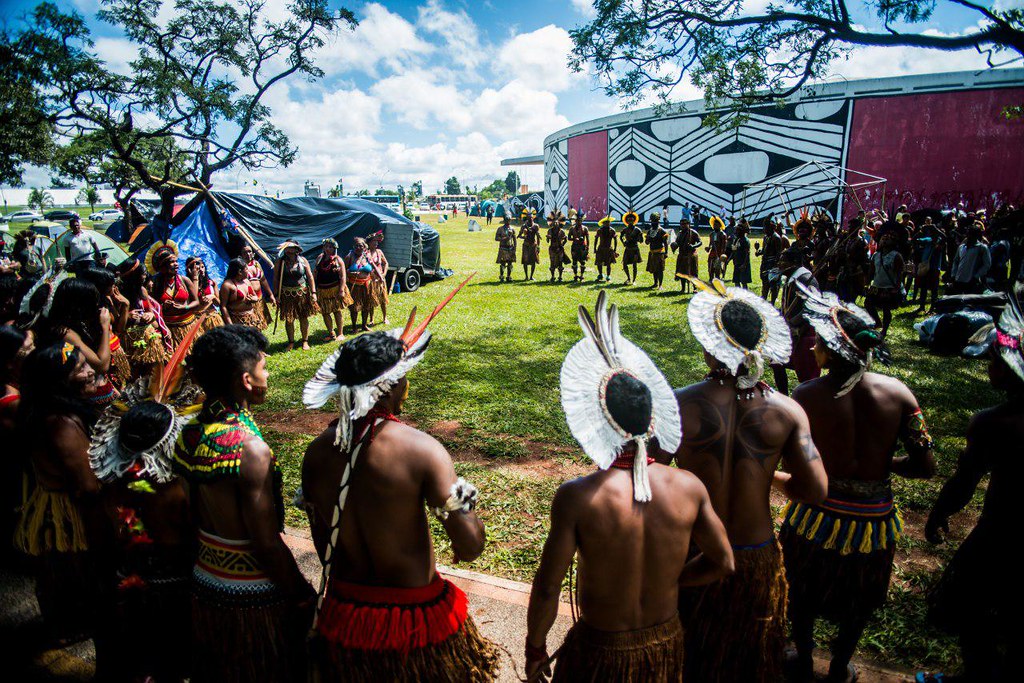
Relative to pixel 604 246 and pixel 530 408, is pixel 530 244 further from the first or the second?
pixel 530 408

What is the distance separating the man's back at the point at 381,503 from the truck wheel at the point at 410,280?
13.7 metres

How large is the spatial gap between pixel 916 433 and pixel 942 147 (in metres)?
30.6

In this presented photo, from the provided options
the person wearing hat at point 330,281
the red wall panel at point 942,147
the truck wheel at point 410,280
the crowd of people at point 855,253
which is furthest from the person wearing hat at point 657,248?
the red wall panel at point 942,147

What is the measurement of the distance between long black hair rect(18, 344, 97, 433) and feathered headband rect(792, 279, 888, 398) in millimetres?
3380

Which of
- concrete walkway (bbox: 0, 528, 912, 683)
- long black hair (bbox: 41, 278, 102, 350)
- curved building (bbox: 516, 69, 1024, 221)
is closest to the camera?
concrete walkway (bbox: 0, 528, 912, 683)

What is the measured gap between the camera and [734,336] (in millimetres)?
2482

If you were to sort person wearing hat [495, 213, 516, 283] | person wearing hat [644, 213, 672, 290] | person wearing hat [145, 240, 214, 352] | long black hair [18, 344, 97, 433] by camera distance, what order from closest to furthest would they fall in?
long black hair [18, 344, 97, 433] → person wearing hat [145, 240, 214, 352] → person wearing hat [644, 213, 672, 290] → person wearing hat [495, 213, 516, 283]

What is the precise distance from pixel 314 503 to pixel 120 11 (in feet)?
75.7

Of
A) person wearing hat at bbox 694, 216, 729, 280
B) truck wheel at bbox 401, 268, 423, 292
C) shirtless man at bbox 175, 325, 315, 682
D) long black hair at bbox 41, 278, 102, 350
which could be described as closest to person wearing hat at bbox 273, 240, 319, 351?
long black hair at bbox 41, 278, 102, 350

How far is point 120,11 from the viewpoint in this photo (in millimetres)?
18578

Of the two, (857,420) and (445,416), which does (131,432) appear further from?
(445,416)

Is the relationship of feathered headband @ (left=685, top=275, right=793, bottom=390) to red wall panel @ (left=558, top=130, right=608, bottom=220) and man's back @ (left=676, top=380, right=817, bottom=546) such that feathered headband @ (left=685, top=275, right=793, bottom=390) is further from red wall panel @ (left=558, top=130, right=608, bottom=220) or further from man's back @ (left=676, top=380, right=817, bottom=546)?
red wall panel @ (left=558, top=130, right=608, bottom=220)

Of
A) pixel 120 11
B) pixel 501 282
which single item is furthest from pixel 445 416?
pixel 120 11

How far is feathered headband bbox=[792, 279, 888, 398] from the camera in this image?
271cm
